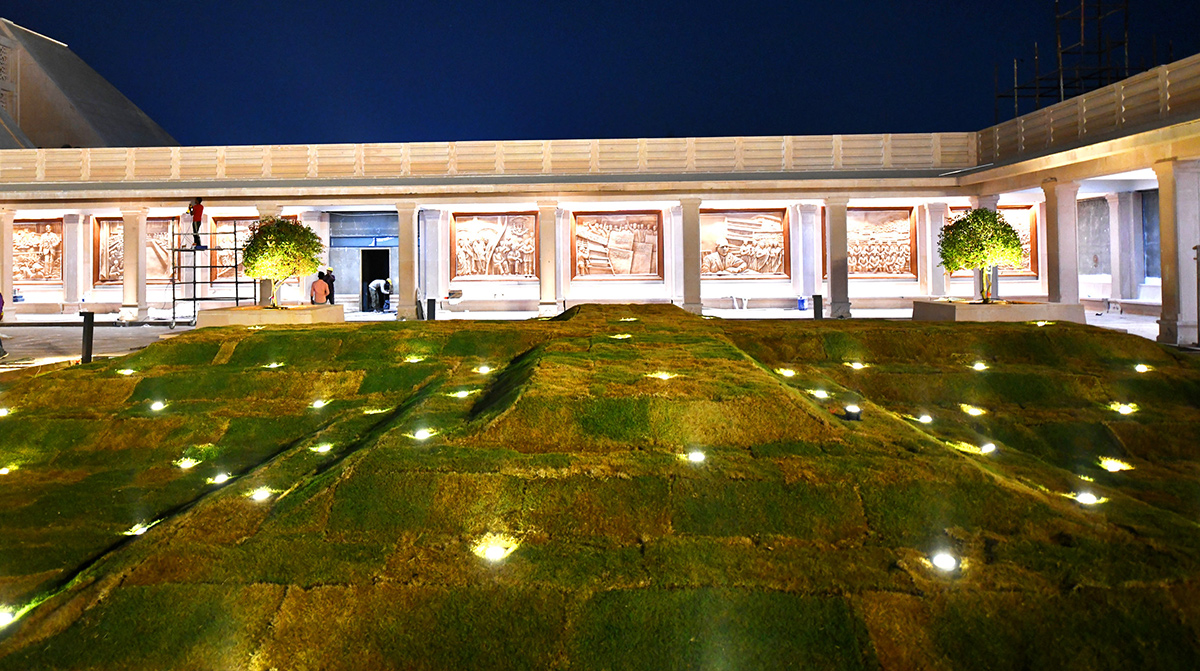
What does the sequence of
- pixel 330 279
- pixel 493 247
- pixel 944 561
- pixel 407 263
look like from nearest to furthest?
pixel 944 561
pixel 407 263
pixel 330 279
pixel 493 247

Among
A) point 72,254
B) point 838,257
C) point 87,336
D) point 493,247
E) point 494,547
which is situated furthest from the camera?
point 72,254

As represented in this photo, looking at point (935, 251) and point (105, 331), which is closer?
point (105, 331)

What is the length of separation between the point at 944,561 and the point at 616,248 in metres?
23.2

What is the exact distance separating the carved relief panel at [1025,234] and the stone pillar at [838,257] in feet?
19.4

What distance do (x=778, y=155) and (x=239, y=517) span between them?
21.6 metres

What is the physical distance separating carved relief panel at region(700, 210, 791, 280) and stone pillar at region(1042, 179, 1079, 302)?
9047mm

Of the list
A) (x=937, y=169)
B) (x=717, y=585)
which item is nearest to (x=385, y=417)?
(x=717, y=585)

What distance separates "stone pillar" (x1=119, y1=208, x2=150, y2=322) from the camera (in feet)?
78.1

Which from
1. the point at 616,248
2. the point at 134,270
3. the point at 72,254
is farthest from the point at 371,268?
the point at 72,254

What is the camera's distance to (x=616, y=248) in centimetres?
2633

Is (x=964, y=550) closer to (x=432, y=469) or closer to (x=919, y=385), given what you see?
(x=432, y=469)

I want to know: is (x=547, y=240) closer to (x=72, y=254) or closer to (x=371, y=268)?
(x=371, y=268)

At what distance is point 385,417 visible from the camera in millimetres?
6727

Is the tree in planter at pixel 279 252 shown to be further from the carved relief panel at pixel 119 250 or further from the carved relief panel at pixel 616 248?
the carved relief panel at pixel 119 250
